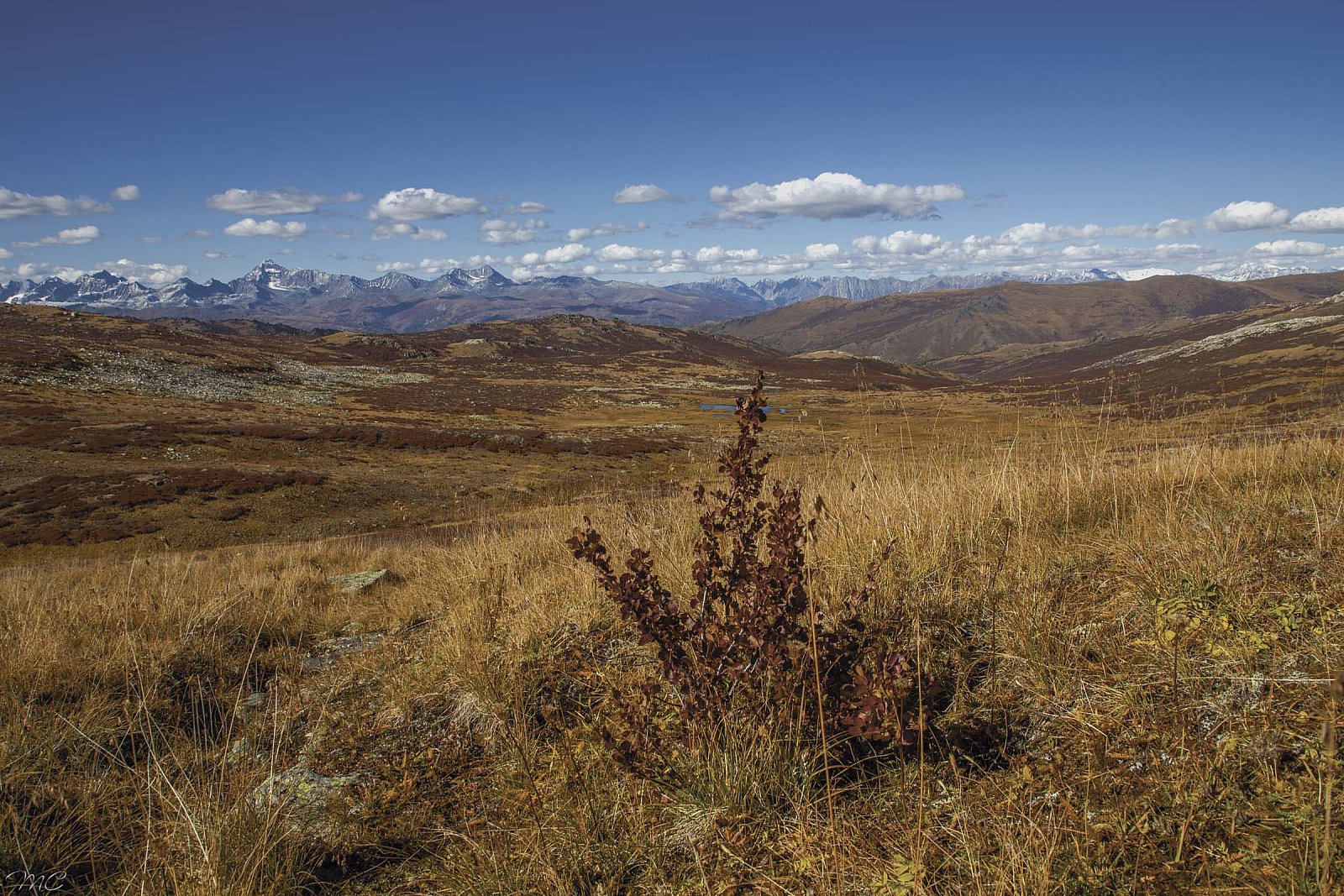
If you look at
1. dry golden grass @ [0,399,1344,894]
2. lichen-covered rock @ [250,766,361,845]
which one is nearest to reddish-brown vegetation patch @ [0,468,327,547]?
dry golden grass @ [0,399,1344,894]

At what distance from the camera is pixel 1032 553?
3791mm

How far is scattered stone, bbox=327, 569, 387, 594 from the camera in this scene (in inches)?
290

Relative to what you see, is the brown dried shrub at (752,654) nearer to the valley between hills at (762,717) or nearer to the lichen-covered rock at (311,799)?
the valley between hills at (762,717)

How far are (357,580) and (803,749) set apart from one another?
22.5ft

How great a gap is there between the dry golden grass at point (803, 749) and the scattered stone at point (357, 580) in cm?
240

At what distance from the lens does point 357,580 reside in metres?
7.75

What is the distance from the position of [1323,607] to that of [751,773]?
8.25ft

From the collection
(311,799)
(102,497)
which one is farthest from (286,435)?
(311,799)

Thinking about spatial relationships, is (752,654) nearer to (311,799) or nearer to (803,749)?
(803,749)

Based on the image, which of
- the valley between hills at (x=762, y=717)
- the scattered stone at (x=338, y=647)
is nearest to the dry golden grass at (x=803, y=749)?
the valley between hills at (x=762, y=717)

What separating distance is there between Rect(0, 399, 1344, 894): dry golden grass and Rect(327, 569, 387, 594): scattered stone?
240cm

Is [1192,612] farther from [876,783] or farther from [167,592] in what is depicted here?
[167,592]

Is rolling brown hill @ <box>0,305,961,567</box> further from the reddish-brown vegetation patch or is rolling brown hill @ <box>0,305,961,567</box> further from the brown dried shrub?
the brown dried shrub

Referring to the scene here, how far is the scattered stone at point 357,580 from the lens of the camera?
7.36 metres
